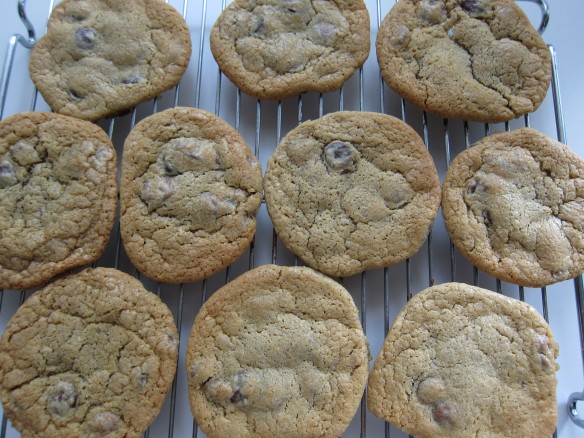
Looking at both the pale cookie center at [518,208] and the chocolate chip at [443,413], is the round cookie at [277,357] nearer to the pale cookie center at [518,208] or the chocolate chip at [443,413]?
the chocolate chip at [443,413]

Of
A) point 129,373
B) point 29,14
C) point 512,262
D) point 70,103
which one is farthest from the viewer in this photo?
point 29,14

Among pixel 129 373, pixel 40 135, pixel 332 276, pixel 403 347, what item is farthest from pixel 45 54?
pixel 403 347

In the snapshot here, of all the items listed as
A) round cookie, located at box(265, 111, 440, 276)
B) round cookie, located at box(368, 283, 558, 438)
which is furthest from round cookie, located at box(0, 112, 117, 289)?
round cookie, located at box(368, 283, 558, 438)

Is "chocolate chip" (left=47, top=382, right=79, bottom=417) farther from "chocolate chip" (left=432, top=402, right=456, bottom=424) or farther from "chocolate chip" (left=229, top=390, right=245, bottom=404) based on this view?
"chocolate chip" (left=432, top=402, right=456, bottom=424)

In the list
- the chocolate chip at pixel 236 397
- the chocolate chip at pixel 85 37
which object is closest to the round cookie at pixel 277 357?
the chocolate chip at pixel 236 397

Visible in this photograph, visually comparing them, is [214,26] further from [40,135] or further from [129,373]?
[129,373]

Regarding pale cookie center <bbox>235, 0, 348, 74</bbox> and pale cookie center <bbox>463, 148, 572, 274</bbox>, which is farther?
pale cookie center <bbox>235, 0, 348, 74</bbox>
